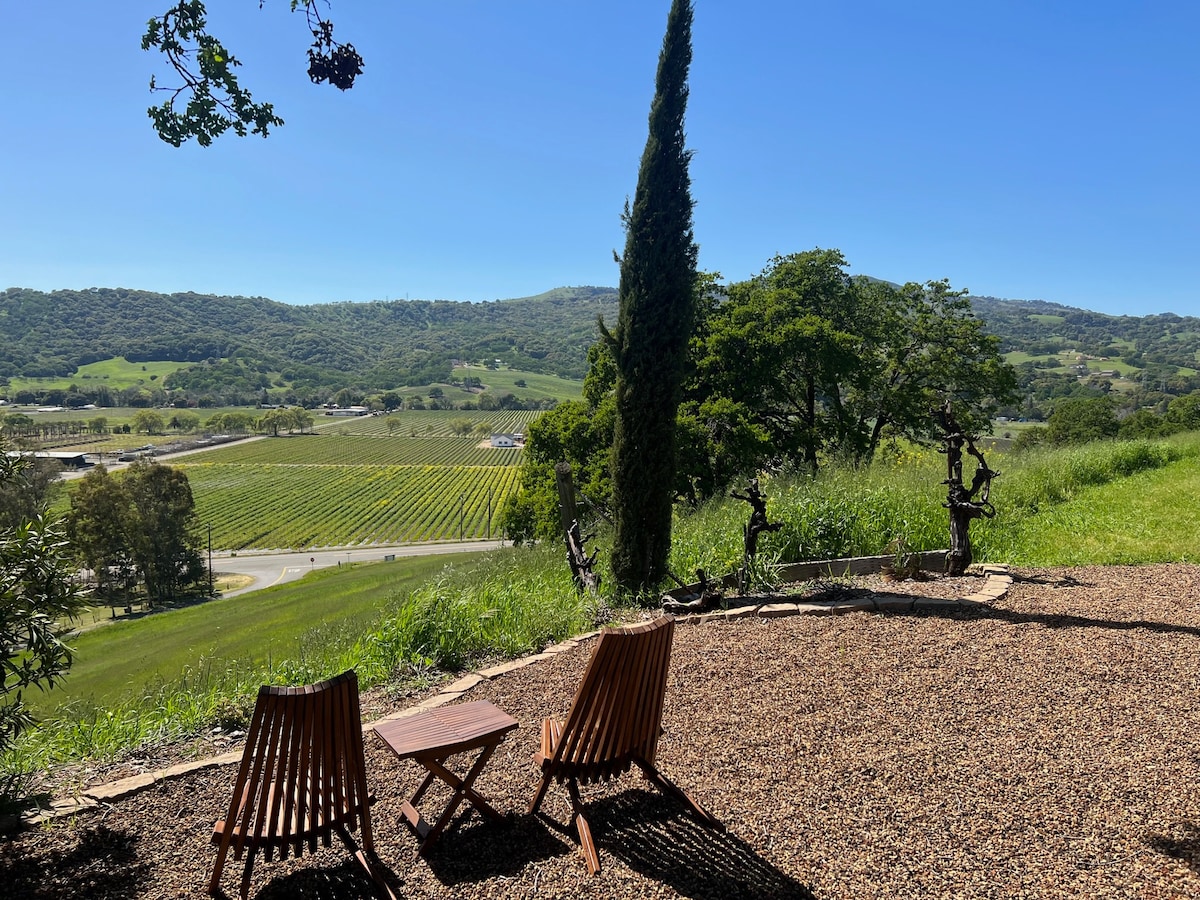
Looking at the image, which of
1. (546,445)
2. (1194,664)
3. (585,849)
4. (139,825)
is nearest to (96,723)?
(139,825)

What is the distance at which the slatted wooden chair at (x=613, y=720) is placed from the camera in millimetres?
2648

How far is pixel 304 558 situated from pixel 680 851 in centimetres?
5832

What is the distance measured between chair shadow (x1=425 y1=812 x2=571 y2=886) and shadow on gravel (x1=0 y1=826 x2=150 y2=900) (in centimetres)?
114

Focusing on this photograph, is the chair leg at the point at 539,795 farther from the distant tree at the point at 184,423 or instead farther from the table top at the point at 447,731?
the distant tree at the point at 184,423

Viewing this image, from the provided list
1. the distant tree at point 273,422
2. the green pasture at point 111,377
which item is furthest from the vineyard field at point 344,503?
the green pasture at point 111,377

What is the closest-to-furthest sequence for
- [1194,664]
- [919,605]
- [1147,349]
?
[1194,664] < [919,605] < [1147,349]

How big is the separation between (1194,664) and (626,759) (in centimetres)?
374

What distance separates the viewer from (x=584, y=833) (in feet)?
8.55

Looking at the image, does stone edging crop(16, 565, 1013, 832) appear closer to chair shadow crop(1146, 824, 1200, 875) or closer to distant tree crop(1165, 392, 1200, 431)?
chair shadow crop(1146, 824, 1200, 875)

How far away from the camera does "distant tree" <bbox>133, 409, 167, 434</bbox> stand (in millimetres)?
107188

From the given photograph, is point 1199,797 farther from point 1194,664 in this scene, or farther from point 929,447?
point 929,447

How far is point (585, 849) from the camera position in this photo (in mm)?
2551

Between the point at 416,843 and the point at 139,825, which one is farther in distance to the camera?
the point at 139,825

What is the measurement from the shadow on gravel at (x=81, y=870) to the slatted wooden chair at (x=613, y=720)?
5.23 feet
